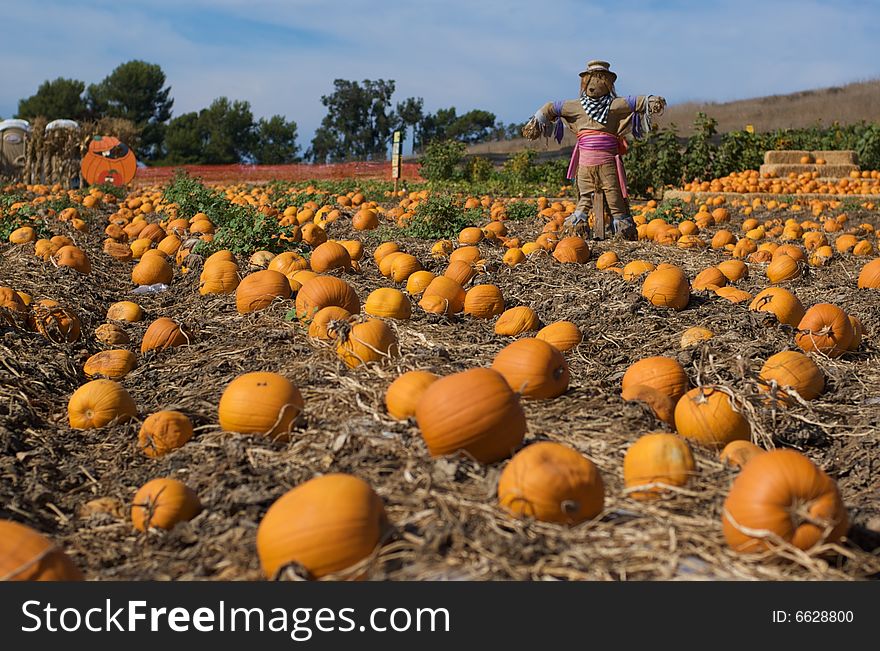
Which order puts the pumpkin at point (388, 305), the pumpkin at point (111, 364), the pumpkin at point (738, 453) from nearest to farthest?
the pumpkin at point (738, 453) → the pumpkin at point (111, 364) → the pumpkin at point (388, 305)

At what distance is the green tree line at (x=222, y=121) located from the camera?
73625 millimetres

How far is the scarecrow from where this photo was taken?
11141 millimetres

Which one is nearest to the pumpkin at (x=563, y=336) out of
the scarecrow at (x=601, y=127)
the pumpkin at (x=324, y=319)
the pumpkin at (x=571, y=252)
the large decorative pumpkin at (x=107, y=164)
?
the pumpkin at (x=324, y=319)

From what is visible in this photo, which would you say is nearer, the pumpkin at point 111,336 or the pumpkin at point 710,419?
the pumpkin at point 710,419

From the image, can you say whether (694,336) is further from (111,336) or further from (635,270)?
(111,336)

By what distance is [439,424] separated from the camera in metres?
3.47

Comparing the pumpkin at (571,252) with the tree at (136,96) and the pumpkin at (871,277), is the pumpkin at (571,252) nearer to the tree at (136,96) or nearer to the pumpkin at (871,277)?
the pumpkin at (871,277)

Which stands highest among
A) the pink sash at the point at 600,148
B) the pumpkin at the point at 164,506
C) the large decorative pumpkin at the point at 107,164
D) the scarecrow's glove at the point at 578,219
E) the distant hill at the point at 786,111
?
the distant hill at the point at 786,111

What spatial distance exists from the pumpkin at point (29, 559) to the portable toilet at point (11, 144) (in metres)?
34.9

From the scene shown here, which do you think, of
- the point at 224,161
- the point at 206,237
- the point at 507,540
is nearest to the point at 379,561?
the point at 507,540

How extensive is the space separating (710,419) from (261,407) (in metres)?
2.30

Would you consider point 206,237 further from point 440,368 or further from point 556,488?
point 556,488

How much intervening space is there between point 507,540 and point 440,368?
192cm

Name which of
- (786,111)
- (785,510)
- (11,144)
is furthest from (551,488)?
(786,111)
